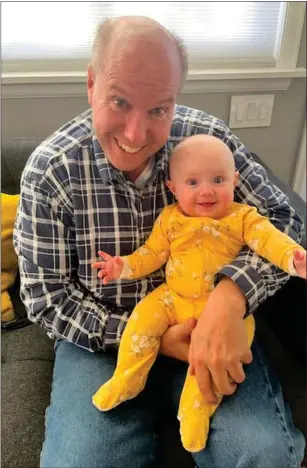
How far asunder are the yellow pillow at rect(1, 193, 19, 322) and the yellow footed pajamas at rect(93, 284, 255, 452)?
0.42 metres

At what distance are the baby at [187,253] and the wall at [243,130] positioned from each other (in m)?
0.63

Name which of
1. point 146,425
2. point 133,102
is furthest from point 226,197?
point 146,425

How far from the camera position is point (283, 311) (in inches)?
50.5

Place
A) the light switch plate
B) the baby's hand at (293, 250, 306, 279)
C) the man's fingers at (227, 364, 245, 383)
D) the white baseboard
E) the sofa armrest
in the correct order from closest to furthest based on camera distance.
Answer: the baby's hand at (293, 250, 306, 279) < the man's fingers at (227, 364, 245, 383) < the sofa armrest < the light switch plate < the white baseboard

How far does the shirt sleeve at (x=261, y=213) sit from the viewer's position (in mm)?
1031

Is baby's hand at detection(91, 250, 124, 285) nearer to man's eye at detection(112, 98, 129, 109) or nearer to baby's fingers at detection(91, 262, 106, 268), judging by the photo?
baby's fingers at detection(91, 262, 106, 268)

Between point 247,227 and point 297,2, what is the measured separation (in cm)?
89

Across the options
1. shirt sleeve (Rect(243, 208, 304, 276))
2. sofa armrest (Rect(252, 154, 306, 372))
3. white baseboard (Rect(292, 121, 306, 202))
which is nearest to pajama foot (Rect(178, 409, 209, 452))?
shirt sleeve (Rect(243, 208, 304, 276))

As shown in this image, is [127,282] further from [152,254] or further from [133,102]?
[133,102]

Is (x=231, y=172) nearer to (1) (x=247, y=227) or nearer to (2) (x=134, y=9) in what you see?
(1) (x=247, y=227)

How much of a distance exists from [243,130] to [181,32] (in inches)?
15.5

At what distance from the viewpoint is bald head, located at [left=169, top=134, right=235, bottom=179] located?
0.98 m

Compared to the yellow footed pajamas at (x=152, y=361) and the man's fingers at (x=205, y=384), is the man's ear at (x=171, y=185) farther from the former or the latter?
the man's fingers at (x=205, y=384)

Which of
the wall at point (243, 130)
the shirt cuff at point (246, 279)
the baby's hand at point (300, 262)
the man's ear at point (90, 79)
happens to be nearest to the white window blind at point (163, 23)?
the wall at point (243, 130)
